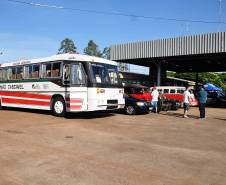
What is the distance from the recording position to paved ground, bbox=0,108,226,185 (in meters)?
6.11

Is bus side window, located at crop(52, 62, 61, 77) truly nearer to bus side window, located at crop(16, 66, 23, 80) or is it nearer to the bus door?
the bus door

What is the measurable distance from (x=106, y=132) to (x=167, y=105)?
10.4 m

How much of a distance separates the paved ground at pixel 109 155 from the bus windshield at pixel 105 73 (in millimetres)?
3095

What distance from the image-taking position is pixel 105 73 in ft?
52.1

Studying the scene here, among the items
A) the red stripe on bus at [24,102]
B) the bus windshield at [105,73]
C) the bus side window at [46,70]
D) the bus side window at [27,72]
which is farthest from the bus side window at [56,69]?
the bus side window at [27,72]

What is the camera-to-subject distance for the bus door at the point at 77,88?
15.0m

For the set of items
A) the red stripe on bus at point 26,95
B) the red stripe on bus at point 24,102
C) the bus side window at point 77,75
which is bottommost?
the red stripe on bus at point 24,102

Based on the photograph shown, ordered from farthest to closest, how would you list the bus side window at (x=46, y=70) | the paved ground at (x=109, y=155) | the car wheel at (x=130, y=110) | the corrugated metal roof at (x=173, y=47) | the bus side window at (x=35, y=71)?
the corrugated metal roof at (x=173, y=47), the car wheel at (x=130, y=110), the bus side window at (x=35, y=71), the bus side window at (x=46, y=70), the paved ground at (x=109, y=155)

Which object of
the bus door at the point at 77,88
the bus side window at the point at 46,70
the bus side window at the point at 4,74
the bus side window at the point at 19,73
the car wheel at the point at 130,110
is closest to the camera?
the bus door at the point at 77,88

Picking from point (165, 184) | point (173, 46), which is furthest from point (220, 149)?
point (173, 46)

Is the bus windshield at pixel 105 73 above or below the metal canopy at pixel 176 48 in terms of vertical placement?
below

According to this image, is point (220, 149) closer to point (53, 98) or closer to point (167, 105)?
point (53, 98)

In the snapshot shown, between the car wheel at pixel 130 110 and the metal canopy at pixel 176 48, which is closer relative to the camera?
the car wheel at pixel 130 110

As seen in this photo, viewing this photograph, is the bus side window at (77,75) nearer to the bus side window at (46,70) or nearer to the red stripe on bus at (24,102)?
the bus side window at (46,70)
